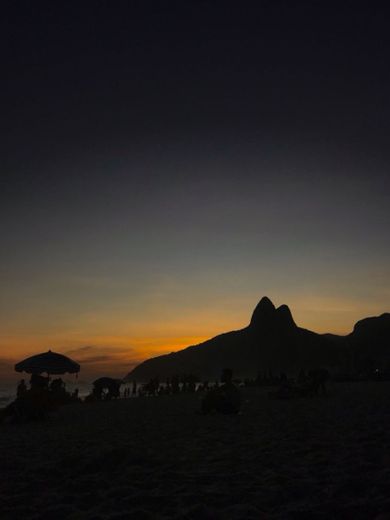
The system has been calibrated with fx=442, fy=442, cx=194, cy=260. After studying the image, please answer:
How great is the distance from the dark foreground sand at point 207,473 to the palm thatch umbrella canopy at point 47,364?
1112 cm

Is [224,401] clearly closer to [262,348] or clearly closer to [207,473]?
[207,473]

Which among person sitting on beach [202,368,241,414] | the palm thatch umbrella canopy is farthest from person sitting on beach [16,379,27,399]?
person sitting on beach [202,368,241,414]

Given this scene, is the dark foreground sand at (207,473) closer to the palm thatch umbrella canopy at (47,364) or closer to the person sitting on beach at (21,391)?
the person sitting on beach at (21,391)

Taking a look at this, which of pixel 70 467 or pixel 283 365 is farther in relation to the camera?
pixel 283 365

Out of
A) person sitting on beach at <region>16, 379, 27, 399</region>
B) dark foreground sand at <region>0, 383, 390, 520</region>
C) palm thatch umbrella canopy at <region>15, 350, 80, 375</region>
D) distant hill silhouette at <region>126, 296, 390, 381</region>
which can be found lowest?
dark foreground sand at <region>0, 383, 390, 520</region>

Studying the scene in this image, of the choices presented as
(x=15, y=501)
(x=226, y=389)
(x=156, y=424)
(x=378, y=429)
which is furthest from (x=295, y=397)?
(x=15, y=501)

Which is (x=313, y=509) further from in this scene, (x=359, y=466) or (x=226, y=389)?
(x=226, y=389)

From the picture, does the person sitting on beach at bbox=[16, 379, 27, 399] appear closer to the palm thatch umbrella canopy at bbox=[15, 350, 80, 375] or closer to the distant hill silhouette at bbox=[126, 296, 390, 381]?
the palm thatch umbrella canopy at bbox=[15, 350, 80, 375]

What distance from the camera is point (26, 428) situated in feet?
38.0

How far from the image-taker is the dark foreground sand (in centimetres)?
400

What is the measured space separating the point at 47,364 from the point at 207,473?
1643cm

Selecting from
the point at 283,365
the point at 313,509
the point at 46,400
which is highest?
the point at 283,365

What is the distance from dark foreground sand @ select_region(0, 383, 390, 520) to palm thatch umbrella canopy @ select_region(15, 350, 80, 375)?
11.1 m

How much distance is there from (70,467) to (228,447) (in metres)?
2.44
